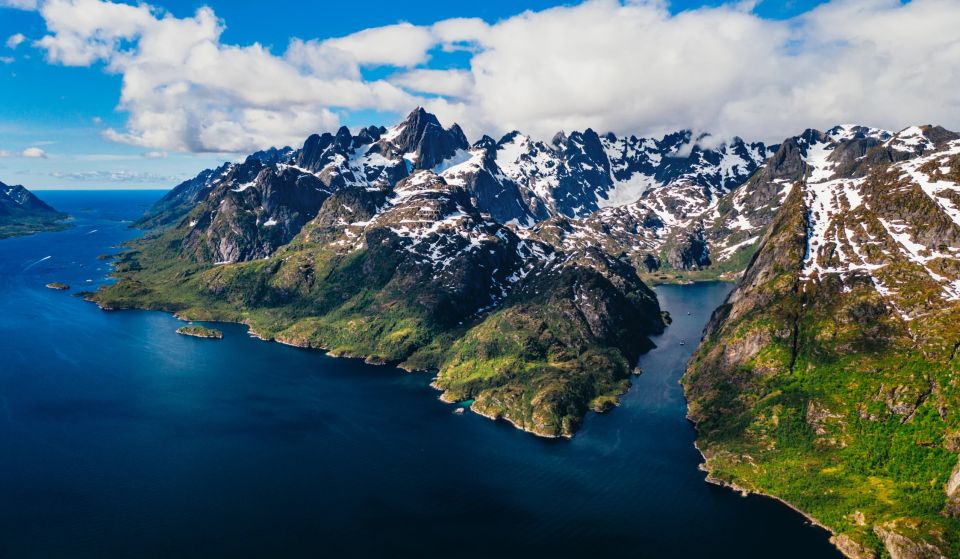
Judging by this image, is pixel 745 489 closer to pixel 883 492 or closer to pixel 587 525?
pixel 883 492

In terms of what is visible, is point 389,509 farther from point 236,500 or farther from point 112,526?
point 112,526

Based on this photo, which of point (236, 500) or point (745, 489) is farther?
point (745, 489)

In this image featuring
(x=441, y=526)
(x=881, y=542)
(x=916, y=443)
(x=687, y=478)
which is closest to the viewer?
(x=881, y=542)

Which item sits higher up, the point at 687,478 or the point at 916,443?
the point at 916,443

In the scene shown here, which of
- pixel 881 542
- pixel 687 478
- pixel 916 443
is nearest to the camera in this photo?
pixel 881 542

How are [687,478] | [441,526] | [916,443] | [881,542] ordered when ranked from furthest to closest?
[687,478] < [916,443] < [441,526] < [881,542]

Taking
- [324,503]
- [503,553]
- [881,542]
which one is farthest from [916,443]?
[324,503]

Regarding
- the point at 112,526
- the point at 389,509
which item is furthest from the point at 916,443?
the point at 112,526

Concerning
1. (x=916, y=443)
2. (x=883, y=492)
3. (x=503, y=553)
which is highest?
(x=916, y=443)

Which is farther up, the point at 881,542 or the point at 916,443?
the point at 916,443
